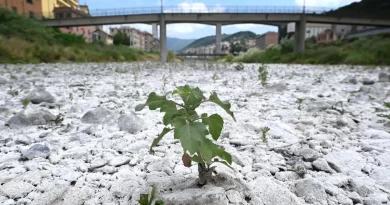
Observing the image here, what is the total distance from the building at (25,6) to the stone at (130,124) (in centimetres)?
5385

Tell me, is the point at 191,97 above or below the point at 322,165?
above

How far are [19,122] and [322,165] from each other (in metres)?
2.59

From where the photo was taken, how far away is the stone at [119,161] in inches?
68.7

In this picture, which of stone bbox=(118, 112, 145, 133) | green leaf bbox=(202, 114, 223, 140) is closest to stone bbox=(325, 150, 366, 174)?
green leaf bbox=(202, 114, 223, 140)

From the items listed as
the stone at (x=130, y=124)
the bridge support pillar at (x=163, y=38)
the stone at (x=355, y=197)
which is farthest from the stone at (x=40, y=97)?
the bridge support pillar at (x=163, y=38)

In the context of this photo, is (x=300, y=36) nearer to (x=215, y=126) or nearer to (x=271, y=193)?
(x=271, y=193)

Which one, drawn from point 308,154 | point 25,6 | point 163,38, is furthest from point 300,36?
point 25,6

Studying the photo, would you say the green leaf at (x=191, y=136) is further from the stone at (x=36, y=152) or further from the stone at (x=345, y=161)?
the stone at (x=36, y=152)

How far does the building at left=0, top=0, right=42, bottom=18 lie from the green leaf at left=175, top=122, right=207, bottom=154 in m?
55.3

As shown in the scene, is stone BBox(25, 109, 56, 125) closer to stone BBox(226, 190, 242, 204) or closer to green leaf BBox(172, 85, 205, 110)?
green leaf BBox(172, 85, 205, 110)

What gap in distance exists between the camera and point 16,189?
1.41m

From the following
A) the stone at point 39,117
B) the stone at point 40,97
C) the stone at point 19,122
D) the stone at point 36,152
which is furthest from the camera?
the stone at point 40,97

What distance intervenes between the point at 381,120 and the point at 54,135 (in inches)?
127

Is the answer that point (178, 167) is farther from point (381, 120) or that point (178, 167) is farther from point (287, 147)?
Result: point (381, 120)
